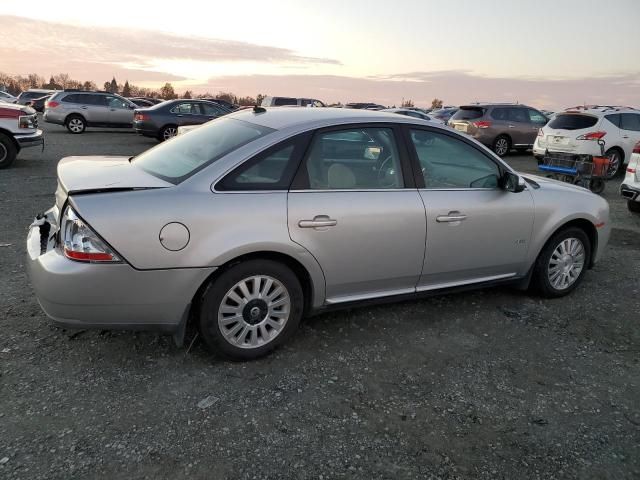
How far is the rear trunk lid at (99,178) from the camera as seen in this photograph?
3.00 m

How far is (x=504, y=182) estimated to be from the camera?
3.98m

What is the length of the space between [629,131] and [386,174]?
11362mm

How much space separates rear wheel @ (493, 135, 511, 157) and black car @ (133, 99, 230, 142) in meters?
9.26

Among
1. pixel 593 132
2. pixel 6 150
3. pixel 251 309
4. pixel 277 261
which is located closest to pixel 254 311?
pixel 251 309

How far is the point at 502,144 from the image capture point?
629 inches

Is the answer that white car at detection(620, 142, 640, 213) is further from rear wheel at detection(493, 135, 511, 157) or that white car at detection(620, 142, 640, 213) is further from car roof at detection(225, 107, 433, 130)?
rear wheel at detection(493, 135, 511, 157)

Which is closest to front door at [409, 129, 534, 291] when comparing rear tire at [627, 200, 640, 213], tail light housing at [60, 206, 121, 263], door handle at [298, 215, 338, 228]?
door handle at [298, 215, 338, 228]

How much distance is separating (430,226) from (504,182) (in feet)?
2.62

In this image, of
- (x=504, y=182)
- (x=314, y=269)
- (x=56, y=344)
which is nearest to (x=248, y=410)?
(x=314, y=269)

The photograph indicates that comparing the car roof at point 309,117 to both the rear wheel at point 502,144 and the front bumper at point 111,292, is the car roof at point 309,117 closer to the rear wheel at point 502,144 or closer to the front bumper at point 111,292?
the front bumper at point 111,292

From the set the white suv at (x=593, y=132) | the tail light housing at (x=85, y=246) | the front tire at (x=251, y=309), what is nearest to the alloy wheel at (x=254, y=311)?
the front tire at (x=251, y=309)

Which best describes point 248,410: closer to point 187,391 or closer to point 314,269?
point 187,391

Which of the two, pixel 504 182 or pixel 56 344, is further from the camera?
pixel 504 182

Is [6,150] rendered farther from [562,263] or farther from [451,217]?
[562,263]
